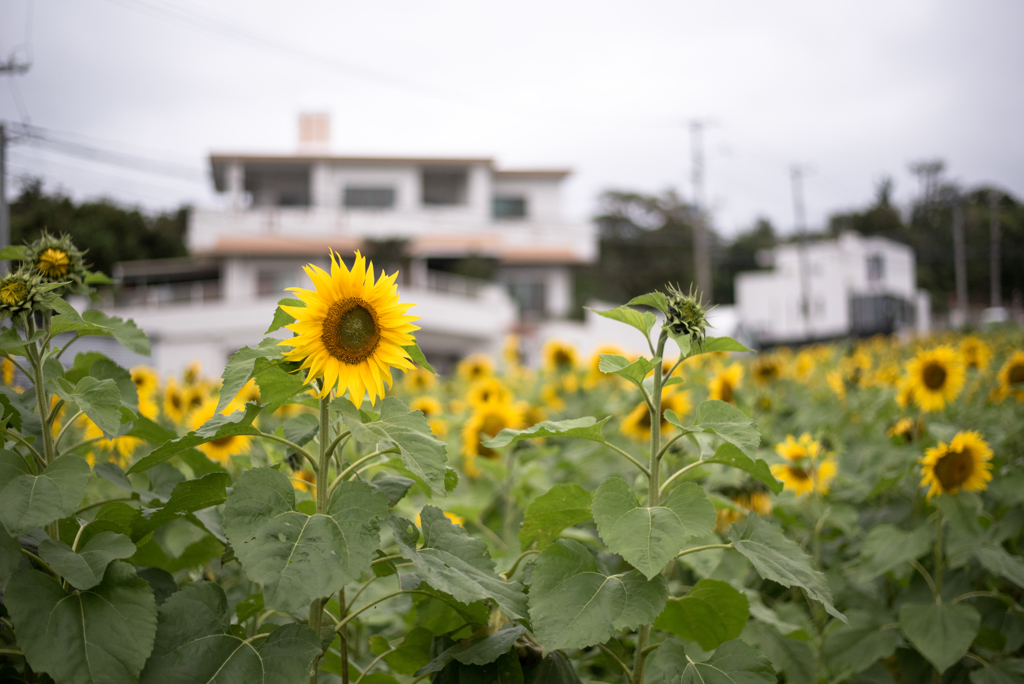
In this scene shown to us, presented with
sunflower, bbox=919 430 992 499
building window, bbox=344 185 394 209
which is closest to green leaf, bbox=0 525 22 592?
sunflower, bbox=919 430 992 499

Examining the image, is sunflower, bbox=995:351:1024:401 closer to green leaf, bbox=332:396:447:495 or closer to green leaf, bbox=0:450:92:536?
green leaf, bbox=332:396:447:495

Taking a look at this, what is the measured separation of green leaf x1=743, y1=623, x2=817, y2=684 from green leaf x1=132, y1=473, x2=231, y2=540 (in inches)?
55.7

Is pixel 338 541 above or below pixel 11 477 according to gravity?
below

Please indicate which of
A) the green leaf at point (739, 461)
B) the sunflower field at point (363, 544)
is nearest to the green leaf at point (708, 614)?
the sunflower field at point (363, 544)

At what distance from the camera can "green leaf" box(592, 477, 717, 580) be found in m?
1.33

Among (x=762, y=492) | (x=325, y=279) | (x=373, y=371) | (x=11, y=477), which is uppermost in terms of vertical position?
(x=325, y=279)

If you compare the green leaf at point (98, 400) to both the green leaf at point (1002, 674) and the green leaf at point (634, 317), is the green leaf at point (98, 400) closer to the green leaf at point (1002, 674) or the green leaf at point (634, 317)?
the green leaf at point (634, 317)

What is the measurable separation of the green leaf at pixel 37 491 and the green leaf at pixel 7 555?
0.10 ft

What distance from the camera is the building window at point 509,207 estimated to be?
32531 mm

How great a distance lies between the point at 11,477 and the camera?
129cm

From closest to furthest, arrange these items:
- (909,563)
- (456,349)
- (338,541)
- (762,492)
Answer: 1. (338,541)
2. (909,563)
3. (762,492)
4. (456,349)

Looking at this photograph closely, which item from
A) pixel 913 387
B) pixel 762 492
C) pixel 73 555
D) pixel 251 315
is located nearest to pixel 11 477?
pixel 73 555

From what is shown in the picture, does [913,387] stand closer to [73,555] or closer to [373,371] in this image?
[373,371]

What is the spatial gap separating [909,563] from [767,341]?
23.3 metres
